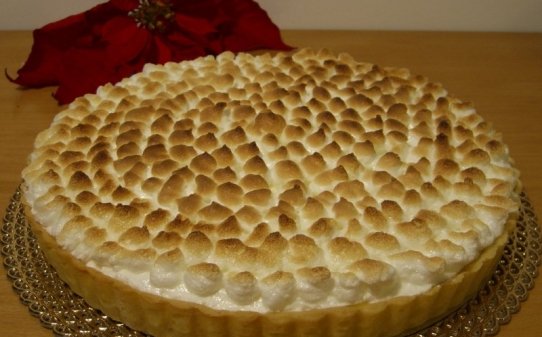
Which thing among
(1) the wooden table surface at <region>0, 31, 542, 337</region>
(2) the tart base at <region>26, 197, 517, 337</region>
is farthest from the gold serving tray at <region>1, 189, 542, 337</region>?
(1) the wooden table surface at <region>0, 31, 542, 337</region>

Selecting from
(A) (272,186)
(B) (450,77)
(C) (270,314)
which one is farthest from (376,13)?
(C) (270,314)

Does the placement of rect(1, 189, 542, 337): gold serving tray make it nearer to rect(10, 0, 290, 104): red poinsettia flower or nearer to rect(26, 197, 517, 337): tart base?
rect(26, 197, 517, 337): tart base

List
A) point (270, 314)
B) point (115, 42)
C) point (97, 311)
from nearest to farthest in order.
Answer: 1. point (270, 314)
2. point (97, 311)
3. point (115, 42)

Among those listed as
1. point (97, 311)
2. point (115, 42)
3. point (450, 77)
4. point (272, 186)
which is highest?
point (450, 77)

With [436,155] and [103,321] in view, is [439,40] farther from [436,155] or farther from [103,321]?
[103,321]

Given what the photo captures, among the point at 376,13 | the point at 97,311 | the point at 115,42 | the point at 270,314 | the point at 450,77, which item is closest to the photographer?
the point at 270,314

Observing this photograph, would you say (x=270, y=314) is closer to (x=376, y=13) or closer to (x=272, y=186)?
(x=272, y=186)
